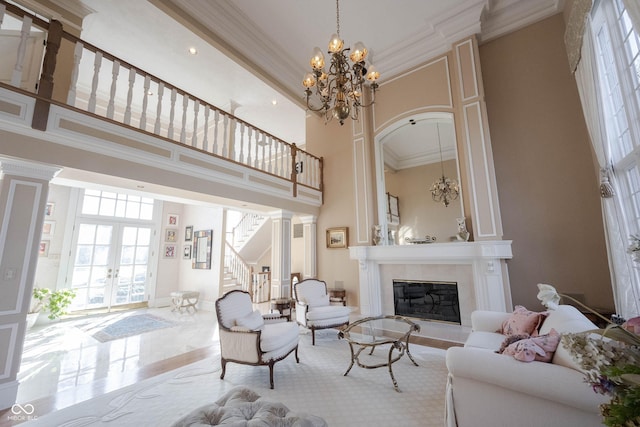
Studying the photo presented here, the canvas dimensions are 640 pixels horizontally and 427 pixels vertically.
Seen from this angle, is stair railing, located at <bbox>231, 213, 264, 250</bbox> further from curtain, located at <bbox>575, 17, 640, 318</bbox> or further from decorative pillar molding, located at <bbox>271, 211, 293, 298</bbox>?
curtain, located at <bbox>575, 17, 640, 318</bbox>

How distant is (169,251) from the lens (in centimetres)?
787

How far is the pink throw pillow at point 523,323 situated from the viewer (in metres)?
2.55

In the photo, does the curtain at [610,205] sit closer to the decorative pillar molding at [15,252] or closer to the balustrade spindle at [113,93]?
the balustrade spindle at [113,93]

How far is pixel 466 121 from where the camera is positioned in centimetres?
455

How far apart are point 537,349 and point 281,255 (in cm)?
468

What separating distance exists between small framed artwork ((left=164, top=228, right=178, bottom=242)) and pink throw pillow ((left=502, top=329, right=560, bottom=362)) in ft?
27.8

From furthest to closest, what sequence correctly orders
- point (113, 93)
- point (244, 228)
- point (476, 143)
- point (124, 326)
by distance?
1. point (244, 228)
2. point (124, 326)
3. point (476, 143)
4. point (113, 93)

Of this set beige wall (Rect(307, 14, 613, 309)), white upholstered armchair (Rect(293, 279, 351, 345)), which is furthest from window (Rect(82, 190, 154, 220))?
beige wall (Rect(307, 14, 613, 309))

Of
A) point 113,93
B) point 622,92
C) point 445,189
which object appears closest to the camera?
point 622,92

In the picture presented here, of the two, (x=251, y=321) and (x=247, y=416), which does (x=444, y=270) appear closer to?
(x=251, y=321)

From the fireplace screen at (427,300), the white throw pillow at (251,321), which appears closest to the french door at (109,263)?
the white throw pillow at (251,321)

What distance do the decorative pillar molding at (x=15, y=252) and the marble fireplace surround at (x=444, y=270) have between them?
4612 millimetres

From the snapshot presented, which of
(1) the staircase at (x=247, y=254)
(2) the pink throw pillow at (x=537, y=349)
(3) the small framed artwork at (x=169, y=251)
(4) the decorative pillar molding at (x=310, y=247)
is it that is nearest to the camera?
(2) the pink throw pillow at (x=537, y=349)

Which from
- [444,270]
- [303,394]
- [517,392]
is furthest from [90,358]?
[444,270]
